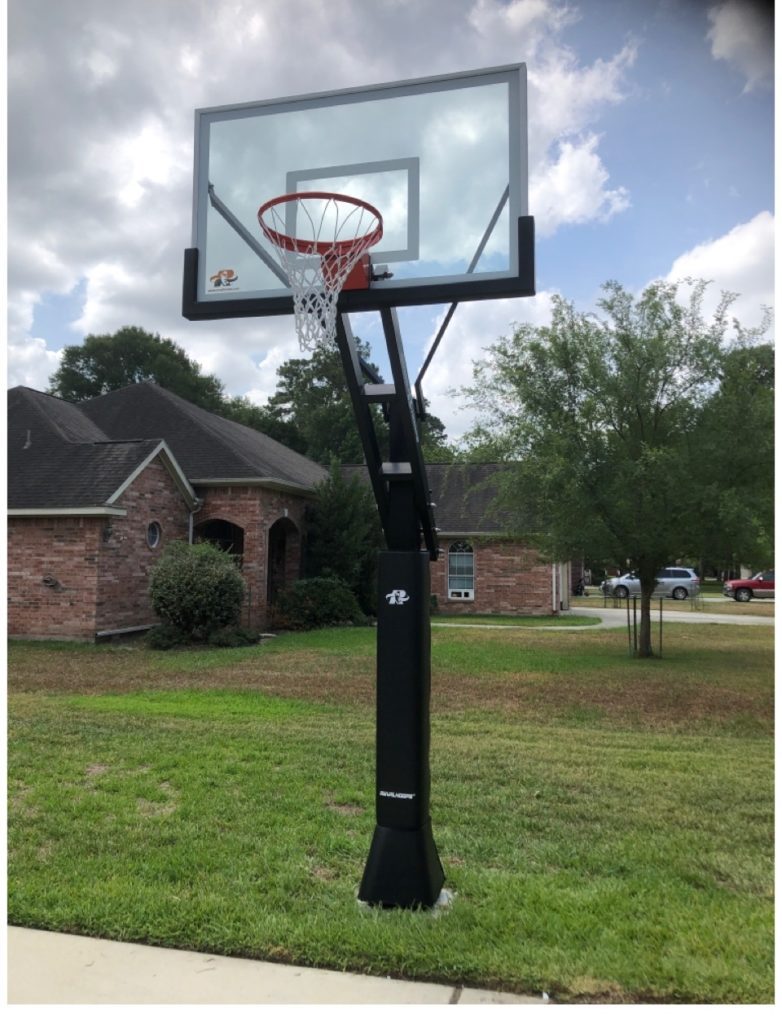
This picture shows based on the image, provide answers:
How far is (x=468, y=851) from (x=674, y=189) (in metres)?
7.43

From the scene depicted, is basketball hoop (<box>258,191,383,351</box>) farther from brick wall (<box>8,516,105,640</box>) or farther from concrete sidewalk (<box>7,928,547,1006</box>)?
brick wall (<box>8,516,105,640</box>)

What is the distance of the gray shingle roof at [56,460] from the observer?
1468cm

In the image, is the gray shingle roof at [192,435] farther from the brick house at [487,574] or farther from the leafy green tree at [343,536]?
the brick house at [487,574]

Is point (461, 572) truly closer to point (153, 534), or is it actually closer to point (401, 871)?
point (153, 534)

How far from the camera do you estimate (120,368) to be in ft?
146

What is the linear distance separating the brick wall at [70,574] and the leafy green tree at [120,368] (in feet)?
99.3

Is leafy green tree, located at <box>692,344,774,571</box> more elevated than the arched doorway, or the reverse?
leafy green tree, located at <box>692,344,774,571</box>

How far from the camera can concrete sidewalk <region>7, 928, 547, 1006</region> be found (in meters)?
2.93

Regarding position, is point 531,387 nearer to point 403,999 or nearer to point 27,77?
point 27,77

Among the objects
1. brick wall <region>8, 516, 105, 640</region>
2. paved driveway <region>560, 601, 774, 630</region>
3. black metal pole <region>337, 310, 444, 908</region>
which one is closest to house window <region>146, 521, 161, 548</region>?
brick wall <region>8, 516, 105, 640</region>

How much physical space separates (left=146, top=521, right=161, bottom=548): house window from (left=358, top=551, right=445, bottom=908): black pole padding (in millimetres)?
13046

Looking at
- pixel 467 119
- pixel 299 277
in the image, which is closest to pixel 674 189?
pixel 467 119

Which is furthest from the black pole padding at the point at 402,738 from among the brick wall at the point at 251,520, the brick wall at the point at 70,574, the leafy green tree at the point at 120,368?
the leafy green tree at the point at 120,368

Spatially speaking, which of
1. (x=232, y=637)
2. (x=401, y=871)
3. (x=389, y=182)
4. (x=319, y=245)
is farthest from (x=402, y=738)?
(x=232, y=637)
